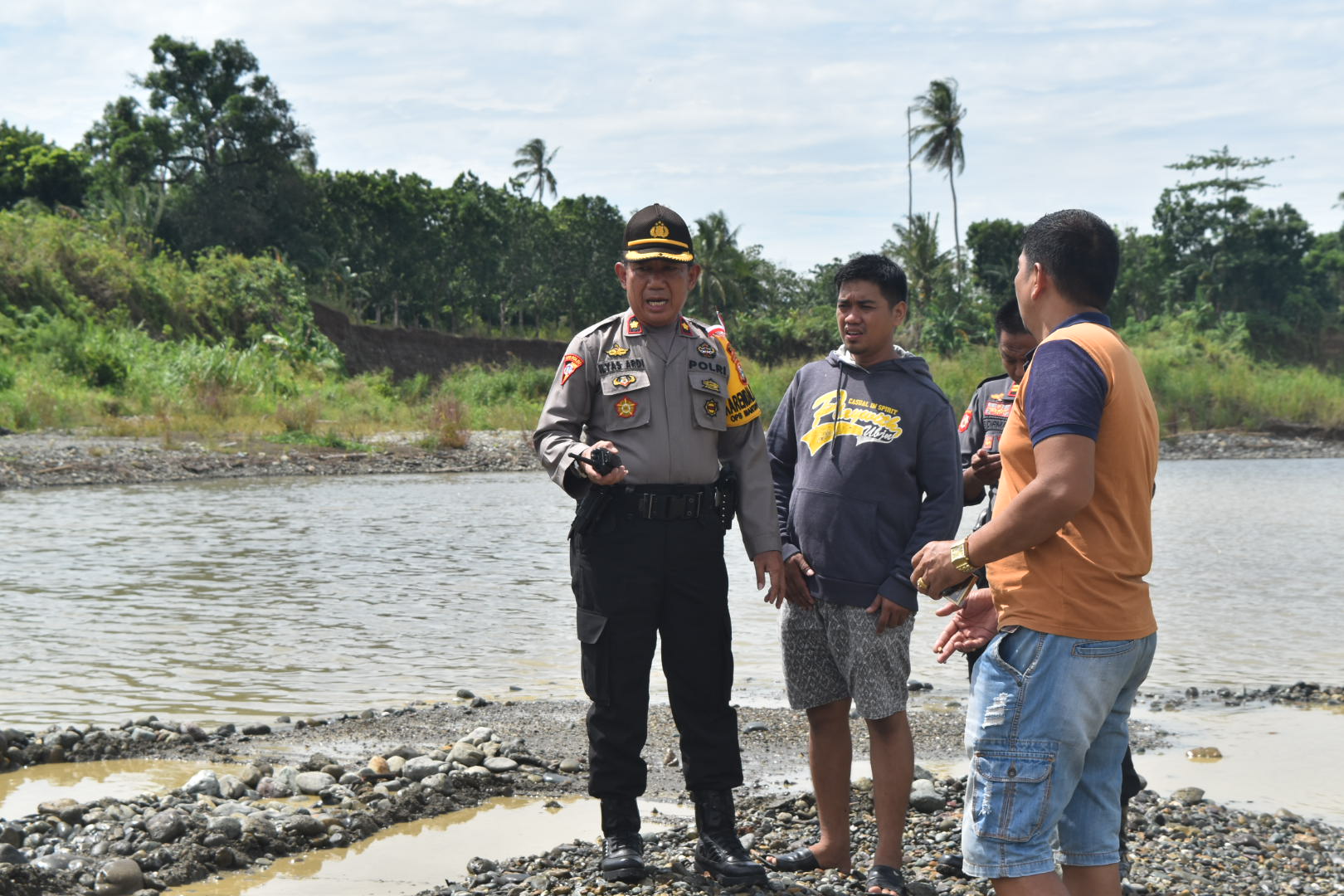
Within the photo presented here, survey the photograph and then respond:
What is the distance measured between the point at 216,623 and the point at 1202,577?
9.51m

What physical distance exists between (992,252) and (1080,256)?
2183 inches

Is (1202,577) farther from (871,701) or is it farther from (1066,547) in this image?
(1066,547)

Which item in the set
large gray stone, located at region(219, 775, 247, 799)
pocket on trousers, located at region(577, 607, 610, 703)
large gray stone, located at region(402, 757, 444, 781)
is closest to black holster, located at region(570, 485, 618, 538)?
pocket on trousers, located at region(577, 607, 610, 703)

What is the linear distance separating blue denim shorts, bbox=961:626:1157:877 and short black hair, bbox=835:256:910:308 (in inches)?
64.4

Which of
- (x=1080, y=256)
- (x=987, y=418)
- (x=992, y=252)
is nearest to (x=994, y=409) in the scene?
(x=987, y=418)

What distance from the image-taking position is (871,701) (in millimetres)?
3639

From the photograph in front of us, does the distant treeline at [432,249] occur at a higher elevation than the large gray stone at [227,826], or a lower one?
higher

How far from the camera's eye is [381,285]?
56000mm

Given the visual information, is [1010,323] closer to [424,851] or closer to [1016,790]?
[1016,790]

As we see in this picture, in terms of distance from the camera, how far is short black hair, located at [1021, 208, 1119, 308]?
2.63 meters

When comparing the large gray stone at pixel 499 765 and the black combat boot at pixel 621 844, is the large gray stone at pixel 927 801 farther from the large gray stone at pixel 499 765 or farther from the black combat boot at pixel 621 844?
the large gray stone at pixel 499 765

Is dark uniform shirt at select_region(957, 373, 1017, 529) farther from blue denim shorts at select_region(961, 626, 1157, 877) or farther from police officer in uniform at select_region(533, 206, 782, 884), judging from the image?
blue denim shorts at select_region(961, 626, 1157, 877)

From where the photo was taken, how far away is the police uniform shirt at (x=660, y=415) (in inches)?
151

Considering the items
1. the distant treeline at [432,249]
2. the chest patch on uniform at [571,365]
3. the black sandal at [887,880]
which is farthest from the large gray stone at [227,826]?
the distant treeline at [432,249]
